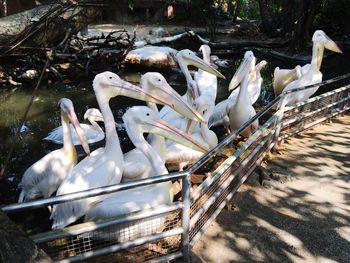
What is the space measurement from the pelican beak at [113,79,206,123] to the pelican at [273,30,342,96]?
332cm

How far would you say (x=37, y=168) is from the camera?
419cm

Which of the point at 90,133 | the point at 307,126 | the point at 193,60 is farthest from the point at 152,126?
the point at 193,60

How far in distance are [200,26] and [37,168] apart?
60.9ft

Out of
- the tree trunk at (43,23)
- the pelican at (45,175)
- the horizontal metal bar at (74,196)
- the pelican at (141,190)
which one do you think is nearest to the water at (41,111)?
the pelican at (45,175)

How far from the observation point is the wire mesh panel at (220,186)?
303 centimetres

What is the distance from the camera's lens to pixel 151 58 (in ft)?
37.5

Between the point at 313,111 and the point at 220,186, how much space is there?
2.82 metres

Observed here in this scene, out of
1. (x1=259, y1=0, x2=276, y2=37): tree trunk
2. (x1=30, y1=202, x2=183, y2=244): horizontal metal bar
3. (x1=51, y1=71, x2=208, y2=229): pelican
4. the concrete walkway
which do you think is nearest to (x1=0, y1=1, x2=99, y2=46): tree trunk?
(x1=51, y1=71, x2=208, y2=229): pelican

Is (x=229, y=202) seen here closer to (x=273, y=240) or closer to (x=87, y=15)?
(x=273, y=240)

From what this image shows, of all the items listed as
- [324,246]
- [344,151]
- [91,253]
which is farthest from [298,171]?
[91,253]

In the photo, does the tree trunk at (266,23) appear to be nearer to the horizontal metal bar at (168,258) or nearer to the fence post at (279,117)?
the fence post at (279,117)

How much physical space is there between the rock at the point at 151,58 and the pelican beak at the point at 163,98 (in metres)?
7.18

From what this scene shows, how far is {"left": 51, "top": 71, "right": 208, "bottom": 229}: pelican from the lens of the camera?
3.58 meters

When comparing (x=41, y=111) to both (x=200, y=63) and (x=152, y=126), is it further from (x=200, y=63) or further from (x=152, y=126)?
(x=152, y=126)
